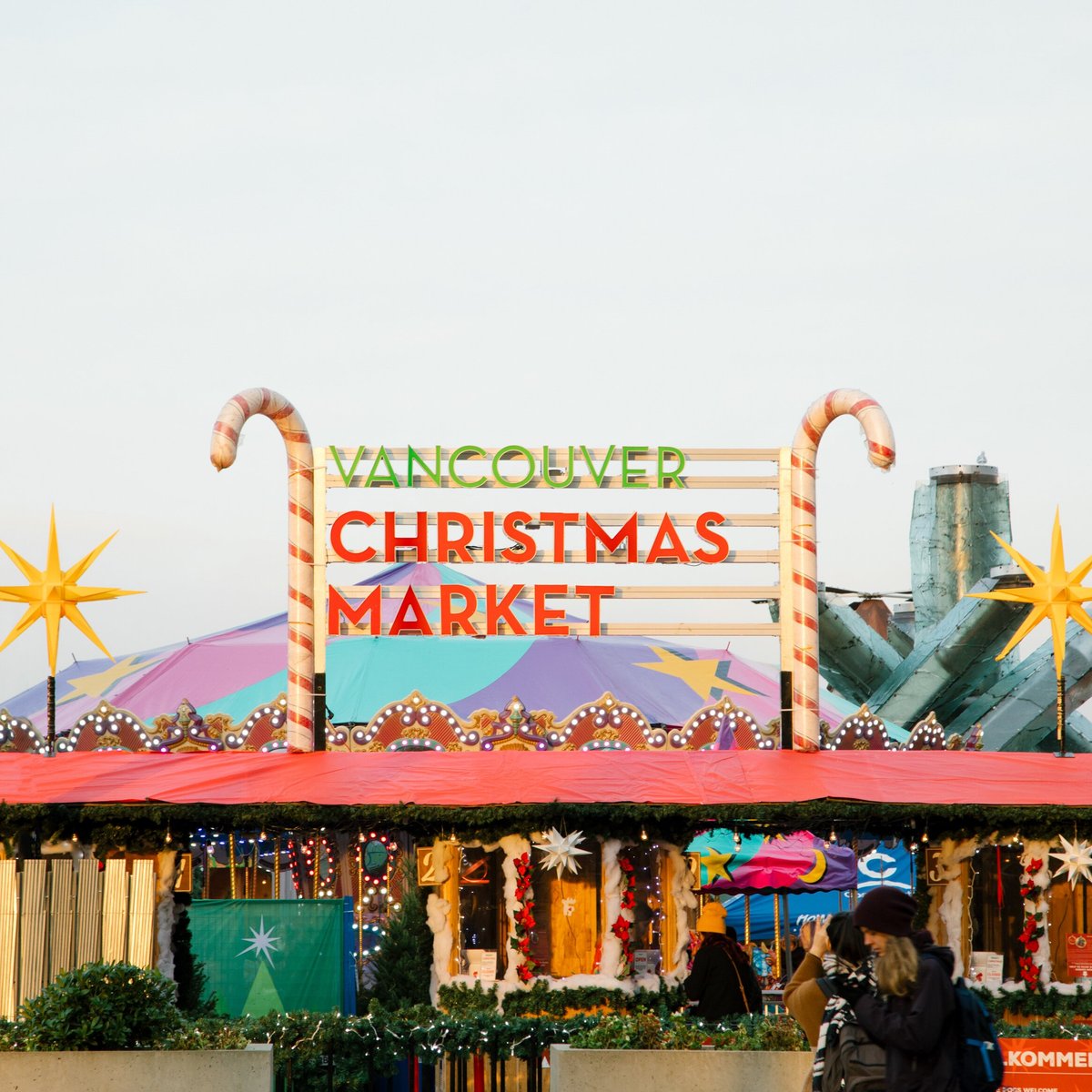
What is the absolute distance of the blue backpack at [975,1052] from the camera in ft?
18.3

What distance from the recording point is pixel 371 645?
28.9m

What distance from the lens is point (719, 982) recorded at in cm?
1156

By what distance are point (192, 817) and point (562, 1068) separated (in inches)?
218

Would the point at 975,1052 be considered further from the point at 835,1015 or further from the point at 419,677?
the point at 419,677

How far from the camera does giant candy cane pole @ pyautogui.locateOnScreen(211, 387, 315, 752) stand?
16109 mm

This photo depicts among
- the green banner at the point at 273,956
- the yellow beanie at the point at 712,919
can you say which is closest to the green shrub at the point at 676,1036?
the yellow beanie at the point at 712,919

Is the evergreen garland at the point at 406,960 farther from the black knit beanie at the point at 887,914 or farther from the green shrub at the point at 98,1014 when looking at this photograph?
the black knit beanie at the point at 887,914

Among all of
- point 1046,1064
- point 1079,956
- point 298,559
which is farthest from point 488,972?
point 1046,1064

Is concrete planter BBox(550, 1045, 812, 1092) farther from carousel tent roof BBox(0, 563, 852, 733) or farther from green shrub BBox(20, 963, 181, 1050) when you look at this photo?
carousel tent roof BBox(0, 563, 852, 733)

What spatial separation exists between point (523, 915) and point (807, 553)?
15.2 ft

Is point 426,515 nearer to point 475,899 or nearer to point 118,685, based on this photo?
point 475,899

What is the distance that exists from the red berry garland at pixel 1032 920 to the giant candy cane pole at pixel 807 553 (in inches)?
94.9

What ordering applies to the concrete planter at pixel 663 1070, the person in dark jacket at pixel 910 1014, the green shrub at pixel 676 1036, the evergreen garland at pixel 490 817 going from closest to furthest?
the person in dark jacket at pixel 910 1014 < the concrete planter at pixel 663 1070 < the green shrub at pixel 676 1036 < the evergreen garland at pixel 490 817

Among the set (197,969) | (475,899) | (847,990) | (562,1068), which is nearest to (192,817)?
(197,969)
